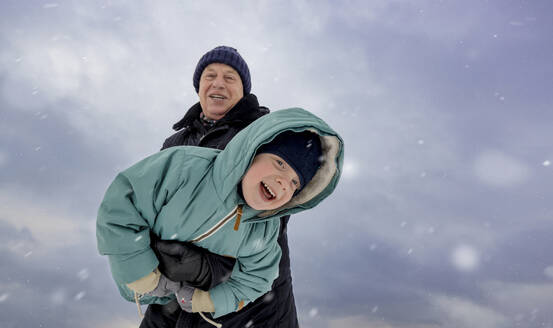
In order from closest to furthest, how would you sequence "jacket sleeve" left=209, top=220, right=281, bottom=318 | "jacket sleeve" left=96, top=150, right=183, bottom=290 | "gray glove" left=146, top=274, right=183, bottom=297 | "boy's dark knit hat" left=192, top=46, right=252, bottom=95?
"jacket sleeve" left=96, top=150, right=183, bottom=290 → "gray glove" left=146, top=274, right=183, bottom=297 → "jacket sleeve" left=209, top=220, right=281, bottom=318 → "boy's dark knit hat" left=192, top=46, right=252, bottom=95

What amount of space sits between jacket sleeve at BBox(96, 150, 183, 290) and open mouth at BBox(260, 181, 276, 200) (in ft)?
1.42

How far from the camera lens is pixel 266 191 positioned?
185 centimetres

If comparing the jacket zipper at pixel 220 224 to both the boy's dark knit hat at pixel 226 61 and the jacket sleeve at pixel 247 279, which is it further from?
the boy's dark knit hat at pixel 226 61

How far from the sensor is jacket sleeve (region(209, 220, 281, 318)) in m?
2.04

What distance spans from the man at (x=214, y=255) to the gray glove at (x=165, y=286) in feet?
0.28

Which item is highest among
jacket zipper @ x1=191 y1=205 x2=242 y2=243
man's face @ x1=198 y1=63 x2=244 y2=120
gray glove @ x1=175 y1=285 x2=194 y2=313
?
man's face @ x1=198 y1=63 x2=244 y2=120

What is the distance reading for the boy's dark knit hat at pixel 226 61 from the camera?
2.97 metres

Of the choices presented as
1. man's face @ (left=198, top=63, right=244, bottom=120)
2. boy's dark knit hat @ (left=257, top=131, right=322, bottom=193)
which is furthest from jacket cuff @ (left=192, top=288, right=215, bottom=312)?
man's face @ (left=198, top=63, right=244, bottom=120)

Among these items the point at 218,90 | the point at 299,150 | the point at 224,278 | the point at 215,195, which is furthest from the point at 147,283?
the point at 218,90

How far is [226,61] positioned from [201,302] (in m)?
1.93

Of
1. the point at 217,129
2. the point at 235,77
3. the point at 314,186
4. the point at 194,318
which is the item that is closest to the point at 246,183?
the point at 314,186

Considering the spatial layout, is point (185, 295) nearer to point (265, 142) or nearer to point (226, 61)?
point (265, 142)

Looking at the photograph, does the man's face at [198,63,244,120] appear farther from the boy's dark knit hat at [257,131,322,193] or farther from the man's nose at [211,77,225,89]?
the boy's dark knit hat at [257,131,322,193]

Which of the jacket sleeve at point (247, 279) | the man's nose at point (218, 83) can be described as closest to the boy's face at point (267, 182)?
the jacket sleeve at point (247, 279)
